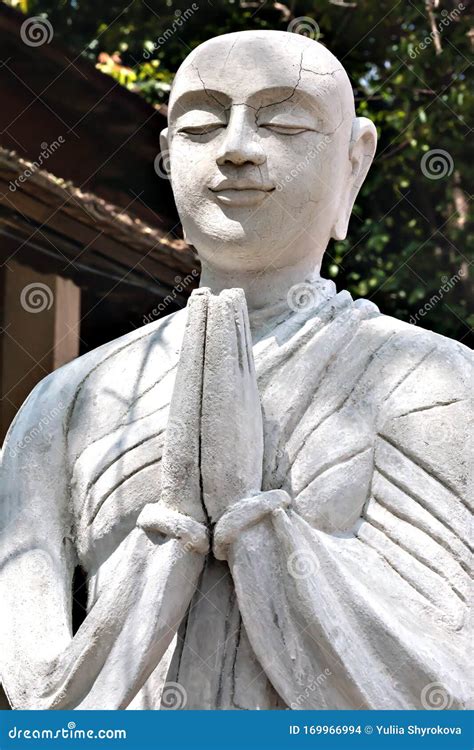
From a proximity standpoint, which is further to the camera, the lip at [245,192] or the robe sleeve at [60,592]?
the lip at [245,192]

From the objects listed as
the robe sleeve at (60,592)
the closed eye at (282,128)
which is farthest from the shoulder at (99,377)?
the closed eye at (282,128)

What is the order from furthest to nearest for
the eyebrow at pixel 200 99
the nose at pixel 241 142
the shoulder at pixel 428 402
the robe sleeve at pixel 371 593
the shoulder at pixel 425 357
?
the eyebrow at pixel 200 99 → the nose at pixel 241 142 → the shoulder at pixel 425 357 → the shoulder at pixel 428 402 → the robe sleeve at pixel 371 593

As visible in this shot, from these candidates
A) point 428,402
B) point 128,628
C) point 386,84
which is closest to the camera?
point 128,628

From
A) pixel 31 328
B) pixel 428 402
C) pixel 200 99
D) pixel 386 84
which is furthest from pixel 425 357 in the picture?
pixel 386 84

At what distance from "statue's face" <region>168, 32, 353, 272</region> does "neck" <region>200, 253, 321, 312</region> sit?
0.03 m

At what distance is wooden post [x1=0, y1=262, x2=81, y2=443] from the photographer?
9633 millimetres

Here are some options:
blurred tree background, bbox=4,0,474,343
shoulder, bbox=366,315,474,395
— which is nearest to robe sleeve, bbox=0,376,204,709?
Result: shoulder, bbox=366,315,474,395

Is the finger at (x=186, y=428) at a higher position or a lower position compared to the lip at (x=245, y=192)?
lower

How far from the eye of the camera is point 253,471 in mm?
Result: 5438

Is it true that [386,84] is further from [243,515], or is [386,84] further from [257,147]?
[243,515]

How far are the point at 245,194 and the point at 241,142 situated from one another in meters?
0.16

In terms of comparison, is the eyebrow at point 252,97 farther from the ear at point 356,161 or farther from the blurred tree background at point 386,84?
the blurred tree background at point 386,84

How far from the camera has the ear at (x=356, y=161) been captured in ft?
20.6

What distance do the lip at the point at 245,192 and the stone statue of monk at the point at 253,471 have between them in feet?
0.04
